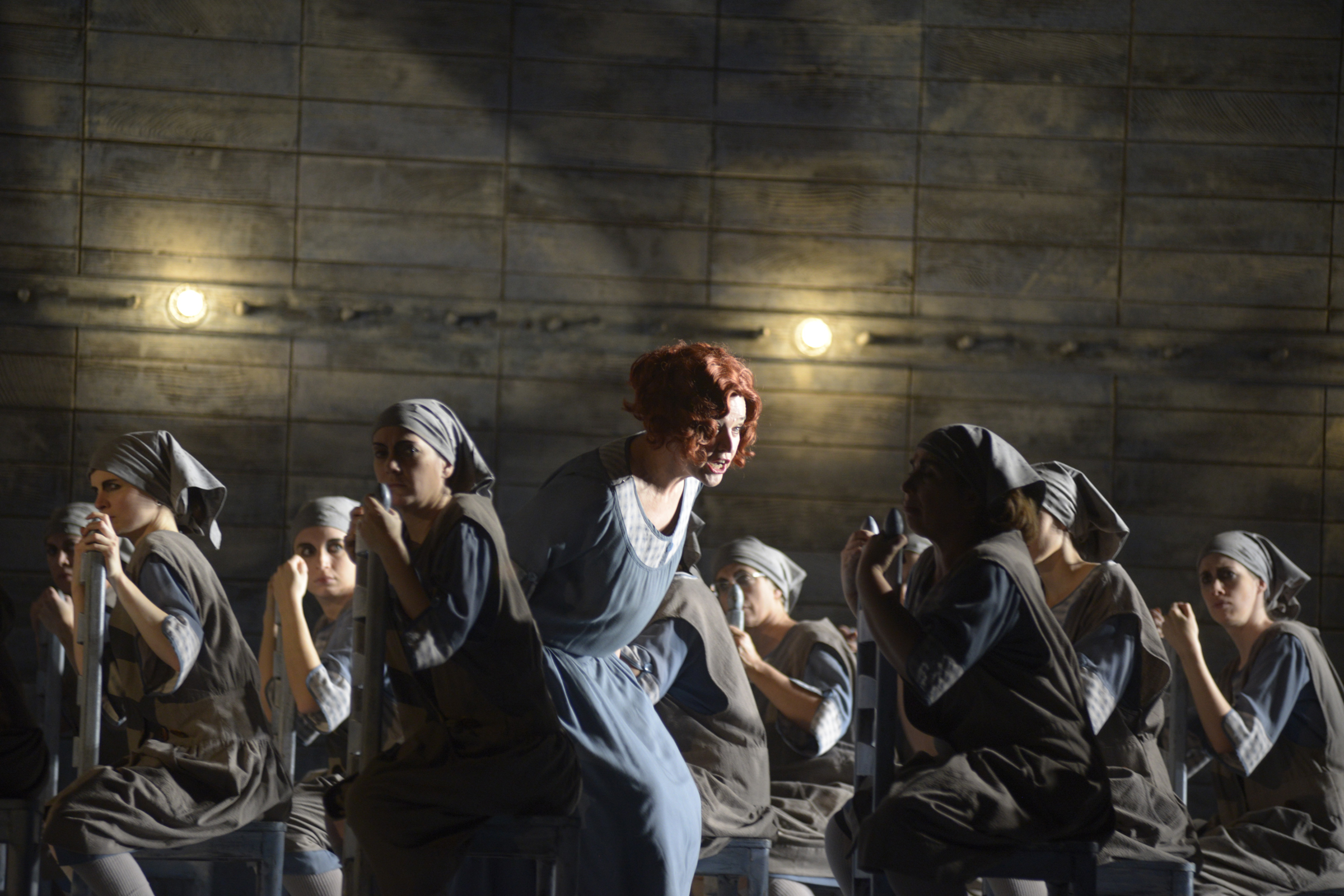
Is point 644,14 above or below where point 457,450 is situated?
above

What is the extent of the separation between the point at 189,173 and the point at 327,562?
225 centimetres

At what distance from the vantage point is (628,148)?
234 inches

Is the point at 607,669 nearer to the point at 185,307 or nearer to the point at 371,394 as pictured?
the point at 371,394

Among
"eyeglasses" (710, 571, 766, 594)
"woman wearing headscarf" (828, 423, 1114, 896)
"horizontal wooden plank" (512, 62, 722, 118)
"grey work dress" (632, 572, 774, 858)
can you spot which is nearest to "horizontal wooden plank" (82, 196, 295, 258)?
"horizontal wooden plank" (512, 62, 722, 118)

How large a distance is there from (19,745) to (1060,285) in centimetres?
460

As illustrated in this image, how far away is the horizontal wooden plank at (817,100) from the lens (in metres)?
6.00

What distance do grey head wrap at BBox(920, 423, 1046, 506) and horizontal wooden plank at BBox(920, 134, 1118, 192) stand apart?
3739 millimetres

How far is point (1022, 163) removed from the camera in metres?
6.03

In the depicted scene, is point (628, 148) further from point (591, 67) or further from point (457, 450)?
point (457, 450)

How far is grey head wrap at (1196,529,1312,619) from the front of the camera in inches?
159

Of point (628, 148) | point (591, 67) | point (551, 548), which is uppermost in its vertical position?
point (591, 67)

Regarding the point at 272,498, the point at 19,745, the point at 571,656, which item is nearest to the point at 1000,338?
the point at 272,498

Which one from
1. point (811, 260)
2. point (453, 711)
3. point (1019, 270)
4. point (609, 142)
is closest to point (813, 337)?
point (811, 260)

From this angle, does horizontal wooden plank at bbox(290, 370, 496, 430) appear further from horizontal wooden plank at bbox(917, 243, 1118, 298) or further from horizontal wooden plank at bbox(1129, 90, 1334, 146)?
horizontal wooden plank at bbox(1129, 90, 1334, 146)
